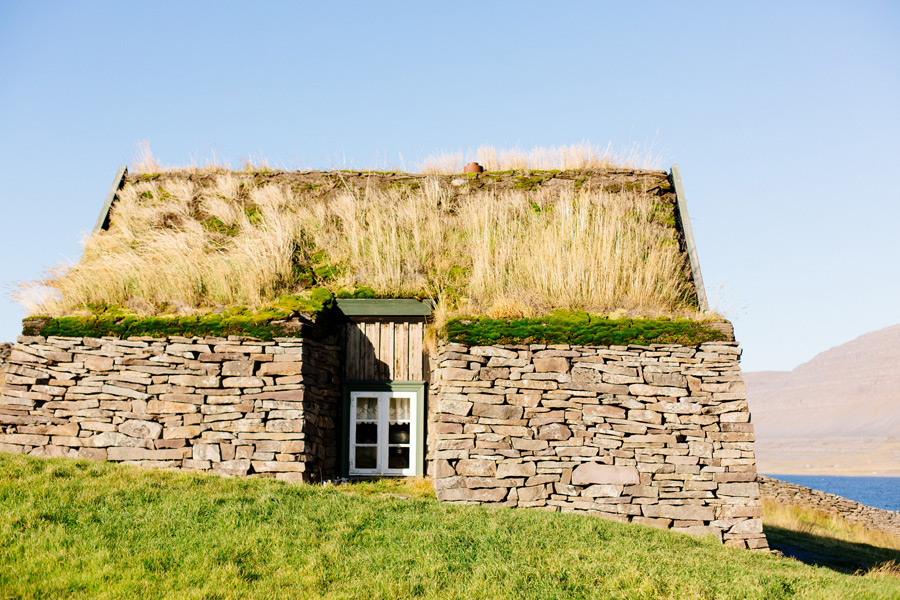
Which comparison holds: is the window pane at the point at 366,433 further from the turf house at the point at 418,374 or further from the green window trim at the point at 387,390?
the green window trim at the point at 387,390

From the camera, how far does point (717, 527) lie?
9000 millimetres

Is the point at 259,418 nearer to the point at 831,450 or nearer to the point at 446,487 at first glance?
the point at 446,487

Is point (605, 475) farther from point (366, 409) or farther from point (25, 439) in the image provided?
point (25, 439)

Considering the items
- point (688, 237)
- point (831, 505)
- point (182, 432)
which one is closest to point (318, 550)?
point (182, 432)

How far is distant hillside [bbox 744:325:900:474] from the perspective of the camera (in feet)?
302

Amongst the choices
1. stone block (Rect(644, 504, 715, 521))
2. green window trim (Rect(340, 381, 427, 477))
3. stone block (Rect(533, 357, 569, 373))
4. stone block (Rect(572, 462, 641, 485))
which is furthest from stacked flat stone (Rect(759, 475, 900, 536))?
green window trim (Rect(340, 381, 427, 477))

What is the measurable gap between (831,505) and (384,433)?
52.8ft

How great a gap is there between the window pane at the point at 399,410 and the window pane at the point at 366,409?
0.30 meters

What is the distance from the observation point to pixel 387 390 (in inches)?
433

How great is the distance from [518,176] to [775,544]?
916cm

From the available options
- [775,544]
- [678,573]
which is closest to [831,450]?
[775,544]

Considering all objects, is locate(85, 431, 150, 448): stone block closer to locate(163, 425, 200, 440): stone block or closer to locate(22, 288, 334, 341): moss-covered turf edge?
locate(163, 425, 200, 440): stone block

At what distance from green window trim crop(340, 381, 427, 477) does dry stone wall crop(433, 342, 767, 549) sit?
152 centimetres

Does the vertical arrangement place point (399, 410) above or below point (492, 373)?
below
